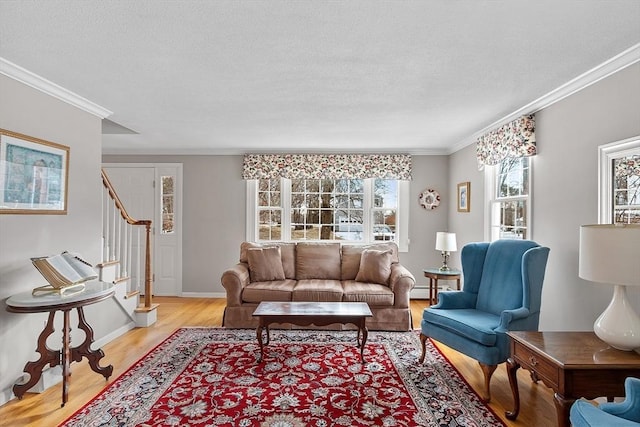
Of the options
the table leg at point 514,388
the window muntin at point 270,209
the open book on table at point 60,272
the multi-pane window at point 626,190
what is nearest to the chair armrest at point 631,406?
the table leg at point 514,388

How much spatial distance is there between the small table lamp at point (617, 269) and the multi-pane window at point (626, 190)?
0.50 m

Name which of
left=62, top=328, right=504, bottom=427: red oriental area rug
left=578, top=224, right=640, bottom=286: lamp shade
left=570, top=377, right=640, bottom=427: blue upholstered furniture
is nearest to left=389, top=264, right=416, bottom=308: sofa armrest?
left=62, top=328, right=504, bottom=427: red oriental area rug

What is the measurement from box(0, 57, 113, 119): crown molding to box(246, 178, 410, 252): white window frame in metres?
2.52

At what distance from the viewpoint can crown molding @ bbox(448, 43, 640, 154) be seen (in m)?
2.37

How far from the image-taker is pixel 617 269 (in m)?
2.02

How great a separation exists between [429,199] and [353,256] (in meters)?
1.67

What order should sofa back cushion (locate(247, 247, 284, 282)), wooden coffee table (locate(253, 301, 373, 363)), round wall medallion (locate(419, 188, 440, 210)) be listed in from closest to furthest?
wooden coffee table (locate(253, 301, 373, 363)), sofa back cushion (locate(247, 247, 284, 282)), round wall medallion (locate(419, 188, 440, 210))

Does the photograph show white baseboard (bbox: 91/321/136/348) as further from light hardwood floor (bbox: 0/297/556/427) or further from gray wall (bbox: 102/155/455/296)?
gray wall (bbox: 102/155/455/296)

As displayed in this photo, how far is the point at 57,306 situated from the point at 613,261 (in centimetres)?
338

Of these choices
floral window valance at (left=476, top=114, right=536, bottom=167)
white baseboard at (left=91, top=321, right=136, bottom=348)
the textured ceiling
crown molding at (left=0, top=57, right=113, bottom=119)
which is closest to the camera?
the textured ceiling

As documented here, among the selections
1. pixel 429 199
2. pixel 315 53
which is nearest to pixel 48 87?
pixel 315 53

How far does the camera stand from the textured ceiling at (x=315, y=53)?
75.2 inches

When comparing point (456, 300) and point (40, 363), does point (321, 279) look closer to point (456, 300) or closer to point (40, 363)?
point (456, 300)

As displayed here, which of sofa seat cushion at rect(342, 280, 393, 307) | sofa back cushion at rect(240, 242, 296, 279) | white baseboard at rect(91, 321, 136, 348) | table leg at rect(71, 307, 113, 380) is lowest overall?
white baseboard at rect(91, 321, 136, 348)
